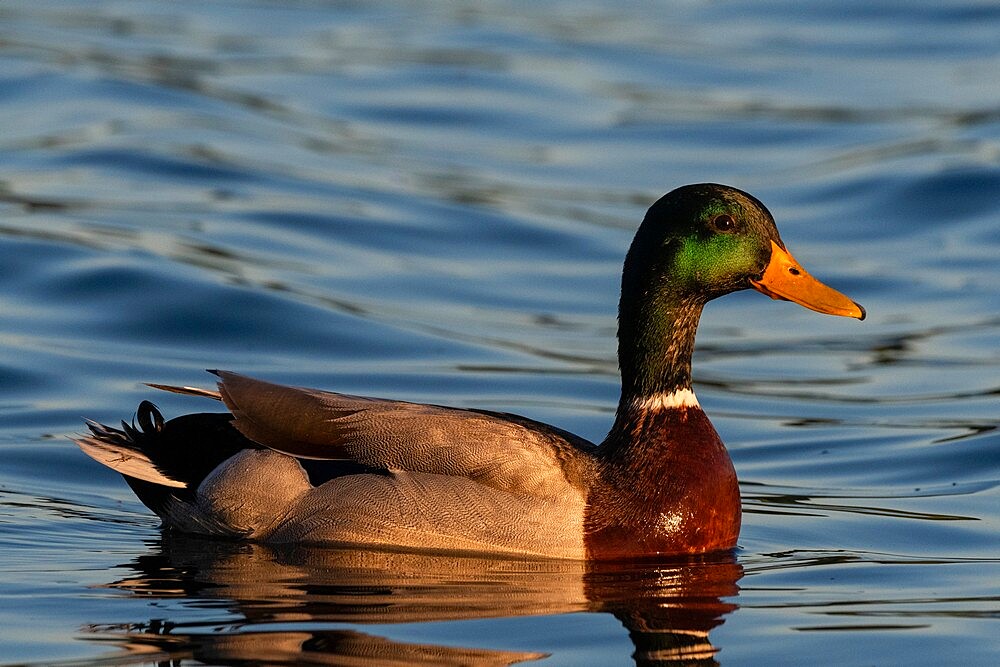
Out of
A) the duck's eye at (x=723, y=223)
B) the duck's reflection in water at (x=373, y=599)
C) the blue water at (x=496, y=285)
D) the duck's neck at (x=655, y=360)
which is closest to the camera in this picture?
the duck's reflection in water at (x=373, y=599)

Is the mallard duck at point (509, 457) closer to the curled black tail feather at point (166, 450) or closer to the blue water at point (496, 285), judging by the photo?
the curled black tail feather at point (166, 450)

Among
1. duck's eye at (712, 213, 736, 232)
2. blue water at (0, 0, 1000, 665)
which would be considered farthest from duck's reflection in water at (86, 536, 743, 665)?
duck's eye at (712, 213, 736, 232)

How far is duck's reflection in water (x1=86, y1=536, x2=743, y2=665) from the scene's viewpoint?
6293 millimetres

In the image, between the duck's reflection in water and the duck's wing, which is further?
the duck's wing

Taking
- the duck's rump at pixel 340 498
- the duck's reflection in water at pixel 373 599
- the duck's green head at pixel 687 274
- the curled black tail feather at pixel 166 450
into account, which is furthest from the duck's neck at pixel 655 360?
the curled black tail feather at pixel 166 450

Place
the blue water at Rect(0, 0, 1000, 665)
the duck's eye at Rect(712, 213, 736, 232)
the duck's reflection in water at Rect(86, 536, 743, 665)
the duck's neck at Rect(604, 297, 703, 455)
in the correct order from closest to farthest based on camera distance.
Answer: the duck's reflection in water at Rect(86, 536, 743, 665), the blue water at Rect(0, 0, 1000, 665), the duck's eye at Rect(712, 213, 736, 232), the duck's neck at Rect(604, 297, 703, 455)

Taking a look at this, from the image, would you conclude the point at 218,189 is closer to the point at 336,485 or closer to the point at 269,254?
the point at 269,254

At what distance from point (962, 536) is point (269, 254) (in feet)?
25.3

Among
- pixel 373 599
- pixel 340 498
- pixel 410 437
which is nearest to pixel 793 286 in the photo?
pixel 410 437

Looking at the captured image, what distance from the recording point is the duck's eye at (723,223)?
8141mm

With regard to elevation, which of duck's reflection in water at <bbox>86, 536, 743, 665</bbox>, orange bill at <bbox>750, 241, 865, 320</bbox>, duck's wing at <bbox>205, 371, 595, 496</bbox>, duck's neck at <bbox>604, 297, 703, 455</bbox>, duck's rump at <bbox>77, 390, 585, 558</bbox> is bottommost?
duck's reflection in water at <bbox>86, 536, 743, 665</bbox>

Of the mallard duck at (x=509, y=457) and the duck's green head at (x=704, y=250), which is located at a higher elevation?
the duck's green head at (x=704, y=250)

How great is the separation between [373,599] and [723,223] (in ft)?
7.78

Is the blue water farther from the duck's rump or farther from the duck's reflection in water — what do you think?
the duck's rump
